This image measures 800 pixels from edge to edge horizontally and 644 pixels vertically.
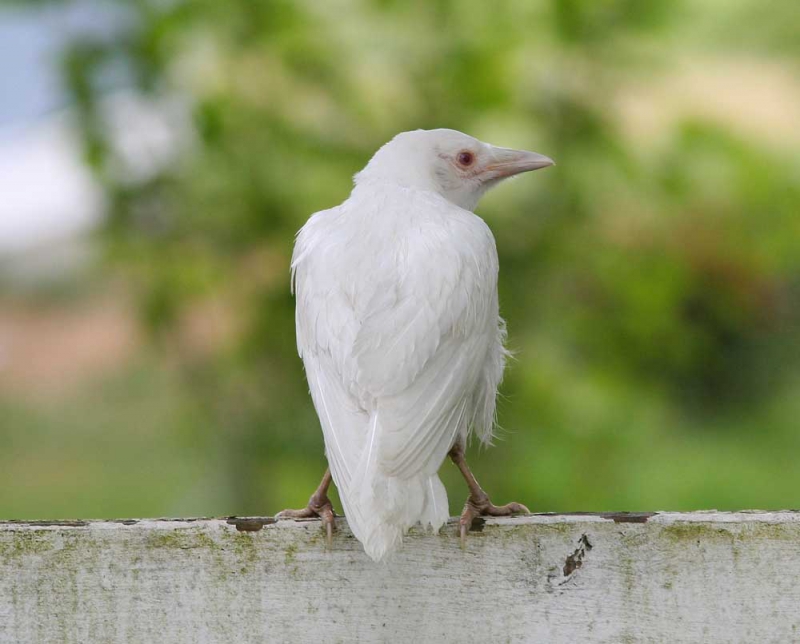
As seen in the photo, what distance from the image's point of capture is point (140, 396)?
8.73 meters

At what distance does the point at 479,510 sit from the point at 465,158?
4.60ft

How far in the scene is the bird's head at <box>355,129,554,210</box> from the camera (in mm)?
3469

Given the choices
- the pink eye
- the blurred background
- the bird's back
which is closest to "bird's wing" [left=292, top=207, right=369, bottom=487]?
the bird's back

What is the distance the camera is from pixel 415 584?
2146mm

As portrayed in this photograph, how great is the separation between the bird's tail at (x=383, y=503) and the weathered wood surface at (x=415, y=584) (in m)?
0.09

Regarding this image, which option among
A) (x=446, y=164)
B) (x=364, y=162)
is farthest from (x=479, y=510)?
(x=364, y=162)

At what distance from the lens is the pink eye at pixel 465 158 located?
363cm

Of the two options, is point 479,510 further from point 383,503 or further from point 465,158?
point 465,158

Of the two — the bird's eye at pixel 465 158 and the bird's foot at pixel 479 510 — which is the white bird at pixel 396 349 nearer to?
the bird's foot at pixel 479 510

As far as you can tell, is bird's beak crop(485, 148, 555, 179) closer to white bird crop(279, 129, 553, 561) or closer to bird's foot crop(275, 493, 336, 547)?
white bird crop(279, 129, 553, 561)

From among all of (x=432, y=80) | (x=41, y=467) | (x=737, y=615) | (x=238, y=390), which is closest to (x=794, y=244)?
(x=432, y=80)

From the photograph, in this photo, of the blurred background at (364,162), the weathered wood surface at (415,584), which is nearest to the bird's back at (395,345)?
the weathered wood surface at (415,584)

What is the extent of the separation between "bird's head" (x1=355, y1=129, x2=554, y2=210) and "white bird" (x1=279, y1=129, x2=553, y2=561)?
17 cm

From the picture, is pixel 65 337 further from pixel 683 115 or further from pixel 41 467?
pixel 683 115
